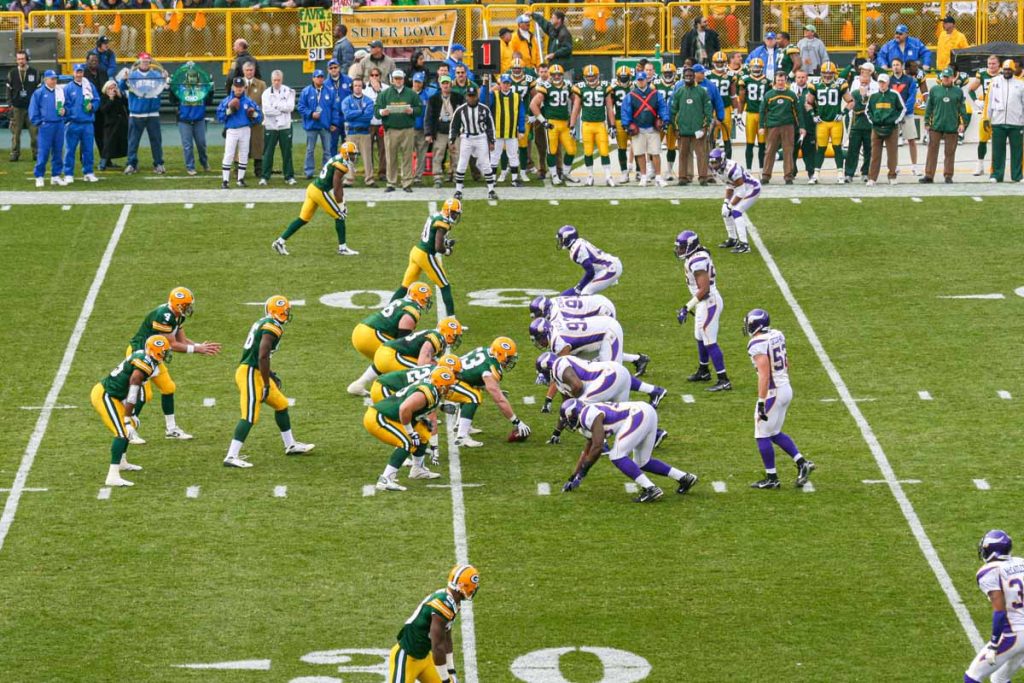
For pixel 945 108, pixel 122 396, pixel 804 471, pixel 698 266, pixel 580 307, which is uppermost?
pixel 945 108

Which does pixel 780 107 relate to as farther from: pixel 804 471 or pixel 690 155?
pixel 804 471

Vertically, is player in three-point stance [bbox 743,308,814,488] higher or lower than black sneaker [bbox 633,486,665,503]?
higher

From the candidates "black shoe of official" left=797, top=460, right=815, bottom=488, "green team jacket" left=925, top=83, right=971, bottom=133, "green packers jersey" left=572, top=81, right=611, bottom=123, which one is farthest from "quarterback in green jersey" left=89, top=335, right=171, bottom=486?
"green team jacket" left=925, top=83, right=971, bottom=133

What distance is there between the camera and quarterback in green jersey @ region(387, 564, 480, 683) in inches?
526

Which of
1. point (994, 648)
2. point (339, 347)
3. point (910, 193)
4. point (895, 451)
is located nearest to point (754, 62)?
point (910, 193)

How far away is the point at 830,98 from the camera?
32125 mm

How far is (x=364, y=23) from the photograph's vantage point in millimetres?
38719

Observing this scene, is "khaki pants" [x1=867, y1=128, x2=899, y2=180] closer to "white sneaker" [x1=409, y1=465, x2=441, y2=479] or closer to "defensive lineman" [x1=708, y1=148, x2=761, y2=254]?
"defensive lineman" [x1=708, y1=148, x2=761, y2=254]

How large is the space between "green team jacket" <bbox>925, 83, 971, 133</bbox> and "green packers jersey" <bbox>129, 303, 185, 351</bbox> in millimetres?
15760

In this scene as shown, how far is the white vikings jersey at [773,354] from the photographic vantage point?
1811 cm

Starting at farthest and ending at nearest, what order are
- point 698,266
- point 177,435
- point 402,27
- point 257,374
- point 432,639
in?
point 402,27
point 698,266
point 177,435
point 257,374
point 432,639

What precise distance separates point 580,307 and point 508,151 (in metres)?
11.7

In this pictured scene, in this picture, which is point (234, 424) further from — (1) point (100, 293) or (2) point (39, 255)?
(2) point (39, 255)

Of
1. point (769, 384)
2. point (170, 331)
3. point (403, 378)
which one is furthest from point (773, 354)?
point (170, 331)
